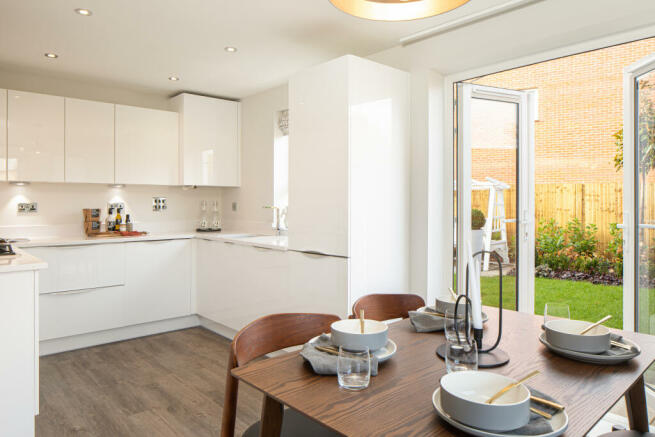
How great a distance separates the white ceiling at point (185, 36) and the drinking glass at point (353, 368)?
6.92 ft

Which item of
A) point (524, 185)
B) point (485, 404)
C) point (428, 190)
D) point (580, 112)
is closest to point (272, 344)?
point (485, 404)

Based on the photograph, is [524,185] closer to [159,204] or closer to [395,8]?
[395,8]

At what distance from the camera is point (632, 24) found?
7.11ft

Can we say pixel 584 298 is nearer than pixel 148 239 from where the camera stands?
No

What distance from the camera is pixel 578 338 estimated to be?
130cm

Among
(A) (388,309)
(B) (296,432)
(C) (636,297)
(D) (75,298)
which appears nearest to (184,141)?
(D) (75,298)

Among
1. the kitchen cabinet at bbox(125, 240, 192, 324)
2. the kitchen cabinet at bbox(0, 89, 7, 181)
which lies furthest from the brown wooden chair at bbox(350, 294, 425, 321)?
the kitchen cabinet at bbox(0, 89, 7, 181)

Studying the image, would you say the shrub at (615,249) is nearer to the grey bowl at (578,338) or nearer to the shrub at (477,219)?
the shrub at (477,219)

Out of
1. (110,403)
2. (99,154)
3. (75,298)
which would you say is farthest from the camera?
(99,154)

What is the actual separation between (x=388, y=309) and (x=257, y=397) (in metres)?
1.20

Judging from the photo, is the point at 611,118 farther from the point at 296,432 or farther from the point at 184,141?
the point at 296,432

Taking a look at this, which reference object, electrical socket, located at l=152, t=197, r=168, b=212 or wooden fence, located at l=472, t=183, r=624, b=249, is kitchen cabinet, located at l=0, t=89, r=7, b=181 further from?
wooden fence, located at l=472, t=183, r=624, b=249

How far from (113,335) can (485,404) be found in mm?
3839

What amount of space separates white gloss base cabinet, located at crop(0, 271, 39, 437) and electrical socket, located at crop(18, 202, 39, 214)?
2274mm
